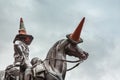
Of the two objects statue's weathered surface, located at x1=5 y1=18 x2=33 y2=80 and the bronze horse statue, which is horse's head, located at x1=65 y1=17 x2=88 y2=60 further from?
statue's weathered surface, located at x1=5 y1=18 x2=33 y2=80

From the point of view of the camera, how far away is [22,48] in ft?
46.9

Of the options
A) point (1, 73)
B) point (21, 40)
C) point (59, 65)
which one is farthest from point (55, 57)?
point (1, 73)

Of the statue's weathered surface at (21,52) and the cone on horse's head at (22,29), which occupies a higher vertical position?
the cone on horse's head at (22,29)

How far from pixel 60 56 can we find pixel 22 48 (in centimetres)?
214

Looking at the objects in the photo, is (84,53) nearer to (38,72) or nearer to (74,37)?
(74,37)

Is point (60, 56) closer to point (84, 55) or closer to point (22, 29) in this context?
point (84, 55)

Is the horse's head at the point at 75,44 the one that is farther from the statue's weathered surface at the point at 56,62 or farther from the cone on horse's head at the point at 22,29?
the cone on horse's head at the point at 22,29

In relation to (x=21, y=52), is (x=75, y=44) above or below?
above

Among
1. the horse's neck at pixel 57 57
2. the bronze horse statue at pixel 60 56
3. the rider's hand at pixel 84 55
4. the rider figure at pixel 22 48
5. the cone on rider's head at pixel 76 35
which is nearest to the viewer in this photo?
the bronze horse statue at pixel 60 56

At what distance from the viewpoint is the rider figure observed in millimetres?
13719

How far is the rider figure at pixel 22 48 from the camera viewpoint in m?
13.7

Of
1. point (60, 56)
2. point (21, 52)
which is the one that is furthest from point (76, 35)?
point (21, 52)

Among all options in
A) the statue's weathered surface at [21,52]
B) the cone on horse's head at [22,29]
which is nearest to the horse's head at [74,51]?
the statue's weathered surface at [21,52]

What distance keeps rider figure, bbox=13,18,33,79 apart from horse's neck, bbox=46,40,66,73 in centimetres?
84
